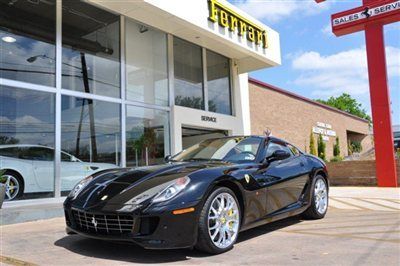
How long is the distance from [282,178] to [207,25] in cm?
696

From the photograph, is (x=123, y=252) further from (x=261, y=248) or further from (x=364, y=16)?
(x=364, y=16)

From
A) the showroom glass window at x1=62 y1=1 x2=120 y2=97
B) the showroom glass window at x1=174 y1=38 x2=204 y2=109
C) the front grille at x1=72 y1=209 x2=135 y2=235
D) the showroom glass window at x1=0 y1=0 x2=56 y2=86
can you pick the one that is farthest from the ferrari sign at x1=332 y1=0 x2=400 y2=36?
the front grille at x1=72 y1=209 x2=135 y2=235

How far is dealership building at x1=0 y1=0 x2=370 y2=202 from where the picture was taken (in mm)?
8055

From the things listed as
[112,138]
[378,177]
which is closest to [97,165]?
[112,138]

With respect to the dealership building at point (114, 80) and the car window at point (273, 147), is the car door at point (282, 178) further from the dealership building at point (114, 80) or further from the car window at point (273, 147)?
the dealership building at point (114, 80)

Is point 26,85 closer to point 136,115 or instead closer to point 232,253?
point 136,115

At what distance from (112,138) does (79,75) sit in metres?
1.66

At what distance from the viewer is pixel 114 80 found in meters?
10.1

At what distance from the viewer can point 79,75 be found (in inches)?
364

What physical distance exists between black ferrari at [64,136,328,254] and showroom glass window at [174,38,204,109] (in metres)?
6.91

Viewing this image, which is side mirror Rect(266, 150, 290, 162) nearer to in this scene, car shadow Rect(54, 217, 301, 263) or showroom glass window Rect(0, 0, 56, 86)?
car shadow Rect(54, 217, 301, 263)

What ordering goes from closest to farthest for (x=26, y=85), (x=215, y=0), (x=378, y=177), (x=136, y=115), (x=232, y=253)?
1. (x=232, y=253)
2. (x=26, y=85)
3. (x=136, y=115)
4. (x=215, y=0)
5. (x=378, y=177)

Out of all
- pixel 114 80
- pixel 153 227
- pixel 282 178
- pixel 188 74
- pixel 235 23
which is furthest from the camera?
pixel 188 74

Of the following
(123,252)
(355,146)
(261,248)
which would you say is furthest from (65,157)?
(355,146)
